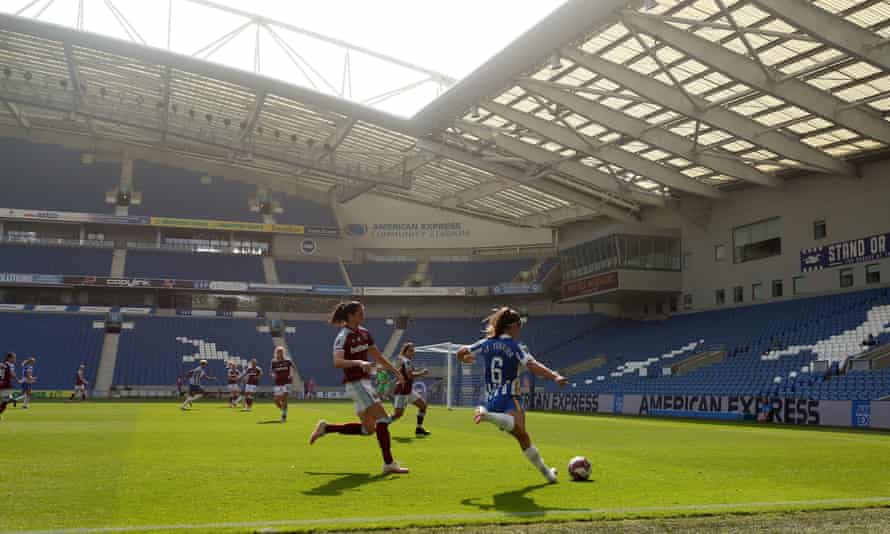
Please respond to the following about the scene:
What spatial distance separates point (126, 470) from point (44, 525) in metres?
3.92

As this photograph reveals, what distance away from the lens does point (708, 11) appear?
25.0 m

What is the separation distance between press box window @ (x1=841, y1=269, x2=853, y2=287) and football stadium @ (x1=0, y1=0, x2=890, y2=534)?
1.33ft

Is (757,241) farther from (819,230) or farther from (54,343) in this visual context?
(54,343)

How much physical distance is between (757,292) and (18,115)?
4815cm

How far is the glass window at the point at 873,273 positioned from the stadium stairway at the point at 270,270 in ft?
134

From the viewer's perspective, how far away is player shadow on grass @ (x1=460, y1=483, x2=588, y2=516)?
7.16m

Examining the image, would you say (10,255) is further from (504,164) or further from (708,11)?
(708,11)

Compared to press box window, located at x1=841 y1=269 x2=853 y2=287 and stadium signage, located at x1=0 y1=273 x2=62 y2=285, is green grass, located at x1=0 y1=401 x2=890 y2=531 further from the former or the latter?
stadium signage, located at x1=0 y1=273 x2=62 y2=285

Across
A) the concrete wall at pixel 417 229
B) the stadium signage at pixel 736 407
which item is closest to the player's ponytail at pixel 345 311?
the stadium signage at pixel 736 407

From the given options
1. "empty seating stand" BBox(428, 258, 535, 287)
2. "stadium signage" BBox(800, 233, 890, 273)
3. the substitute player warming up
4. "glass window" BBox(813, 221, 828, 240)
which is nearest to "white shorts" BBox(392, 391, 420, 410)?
the substitute player warming up

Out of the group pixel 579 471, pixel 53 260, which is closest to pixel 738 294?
pixel 579 471

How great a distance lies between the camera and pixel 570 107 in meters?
31.7

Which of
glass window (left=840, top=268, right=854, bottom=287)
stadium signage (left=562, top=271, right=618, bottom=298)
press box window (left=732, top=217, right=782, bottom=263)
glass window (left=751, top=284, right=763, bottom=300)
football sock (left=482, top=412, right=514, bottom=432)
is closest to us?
football sock (left=482, top=412, right=514, bottom=432)

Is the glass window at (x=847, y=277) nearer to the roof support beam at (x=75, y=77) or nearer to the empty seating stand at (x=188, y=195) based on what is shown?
the roof support beam at (x=75, y=77)
